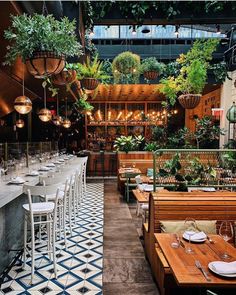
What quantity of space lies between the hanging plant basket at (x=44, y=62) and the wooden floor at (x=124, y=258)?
273cm

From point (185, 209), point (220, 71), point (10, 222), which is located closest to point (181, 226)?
point (185, 209)

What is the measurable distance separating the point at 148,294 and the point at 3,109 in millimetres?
9380

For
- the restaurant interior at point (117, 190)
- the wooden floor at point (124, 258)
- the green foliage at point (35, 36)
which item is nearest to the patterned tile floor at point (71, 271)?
the restaurant interior at point (117, 190)

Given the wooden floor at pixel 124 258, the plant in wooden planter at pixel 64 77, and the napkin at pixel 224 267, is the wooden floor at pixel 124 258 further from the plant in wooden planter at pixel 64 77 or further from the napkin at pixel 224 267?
the plant in wooden planter at pixel 64 77

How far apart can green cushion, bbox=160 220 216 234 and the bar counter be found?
6.26ft

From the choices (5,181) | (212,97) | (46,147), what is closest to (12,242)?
(5,181)

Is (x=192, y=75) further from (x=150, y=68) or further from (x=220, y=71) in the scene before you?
(x=220, y=71)

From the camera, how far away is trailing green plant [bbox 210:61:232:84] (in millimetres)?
10289

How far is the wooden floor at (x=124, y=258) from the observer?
3430 mm

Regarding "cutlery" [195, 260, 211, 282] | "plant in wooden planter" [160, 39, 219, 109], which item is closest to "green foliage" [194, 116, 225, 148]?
"plant in wooden planter" [160, 39, 219, 109]

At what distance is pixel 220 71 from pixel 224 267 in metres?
9.42

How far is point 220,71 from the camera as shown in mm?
10312

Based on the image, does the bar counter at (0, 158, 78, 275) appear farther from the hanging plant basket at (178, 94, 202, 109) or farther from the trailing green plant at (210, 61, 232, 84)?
the trailing green plant at (210, 61, 232, 84)

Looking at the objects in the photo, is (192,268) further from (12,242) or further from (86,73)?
Answer: (86,73)
